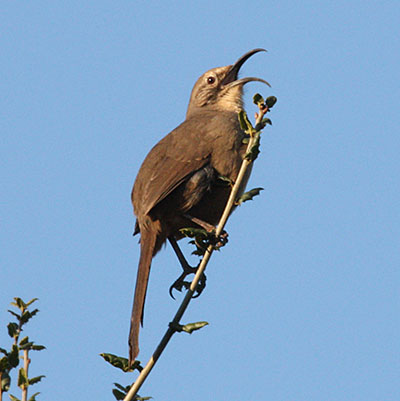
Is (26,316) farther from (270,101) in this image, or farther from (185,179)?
(185,179)

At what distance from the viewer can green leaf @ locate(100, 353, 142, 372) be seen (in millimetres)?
3299

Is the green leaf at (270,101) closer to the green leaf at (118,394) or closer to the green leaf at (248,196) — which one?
the green leaf at (248,196)

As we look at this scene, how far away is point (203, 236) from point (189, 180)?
134 centimetres

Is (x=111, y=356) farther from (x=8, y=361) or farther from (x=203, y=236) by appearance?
(x=203, y=236)

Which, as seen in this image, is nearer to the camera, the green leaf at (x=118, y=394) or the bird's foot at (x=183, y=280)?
the green leaf at (x=118, y=394)

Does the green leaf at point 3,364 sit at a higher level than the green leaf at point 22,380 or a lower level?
higher

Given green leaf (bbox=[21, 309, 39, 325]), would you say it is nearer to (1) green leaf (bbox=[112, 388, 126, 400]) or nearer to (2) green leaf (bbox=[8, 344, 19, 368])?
(2) green leaf (bbox=[8, 344, 19, 368])

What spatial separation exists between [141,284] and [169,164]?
3.87ft

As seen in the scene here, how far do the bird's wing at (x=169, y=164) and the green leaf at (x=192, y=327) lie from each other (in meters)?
1.91

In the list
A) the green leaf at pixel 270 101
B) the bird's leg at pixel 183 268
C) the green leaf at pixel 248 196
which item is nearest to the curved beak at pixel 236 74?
the bird's leg at pixel 183 268

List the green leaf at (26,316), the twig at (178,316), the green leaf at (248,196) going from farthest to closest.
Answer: the green leaf at (248,196) → the green leaf at (26,316) → the twig at (178,316)

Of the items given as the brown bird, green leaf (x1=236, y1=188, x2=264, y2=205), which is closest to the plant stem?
green leaf (x1=236, y1=188, x2=264, y2=205)

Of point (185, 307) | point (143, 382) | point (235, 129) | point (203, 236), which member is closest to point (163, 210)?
point (235, 129)

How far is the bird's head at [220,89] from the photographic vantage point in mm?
6680
